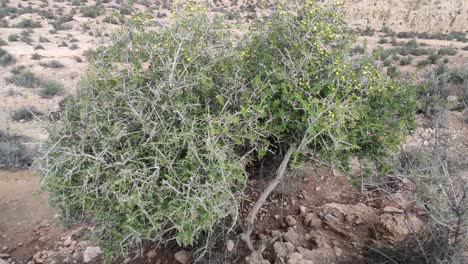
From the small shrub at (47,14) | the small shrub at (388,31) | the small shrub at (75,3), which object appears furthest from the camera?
the small shrub at (75,3)

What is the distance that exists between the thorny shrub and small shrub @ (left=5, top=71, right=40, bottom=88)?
409 inches

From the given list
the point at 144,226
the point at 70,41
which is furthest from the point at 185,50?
the point at 70,41

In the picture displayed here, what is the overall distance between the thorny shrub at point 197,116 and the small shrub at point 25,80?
10.4 m

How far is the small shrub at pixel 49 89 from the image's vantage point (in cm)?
1234

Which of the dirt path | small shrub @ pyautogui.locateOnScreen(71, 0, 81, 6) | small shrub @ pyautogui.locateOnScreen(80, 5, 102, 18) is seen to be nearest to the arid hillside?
small shrub @ pyautogui.locateOnScreen(80, 5, 102, 18)

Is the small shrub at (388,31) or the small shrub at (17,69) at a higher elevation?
the small shrub at (388,31)

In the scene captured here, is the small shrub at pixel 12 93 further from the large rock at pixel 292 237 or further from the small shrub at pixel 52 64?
the large rock at pixel 292 237

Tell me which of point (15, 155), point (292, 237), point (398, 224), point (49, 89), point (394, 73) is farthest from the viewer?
point (49, 89)

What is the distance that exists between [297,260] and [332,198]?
6.16 ft

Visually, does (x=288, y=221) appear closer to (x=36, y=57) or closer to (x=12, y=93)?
(x=12, y=93)

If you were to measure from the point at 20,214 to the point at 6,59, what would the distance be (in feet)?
34.7

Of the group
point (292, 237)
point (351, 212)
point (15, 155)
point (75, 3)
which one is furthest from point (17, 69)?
point (75, 3)

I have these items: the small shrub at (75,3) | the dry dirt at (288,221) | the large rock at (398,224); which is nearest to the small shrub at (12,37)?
the dry dirt at (288,221)

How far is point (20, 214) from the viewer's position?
6867 mm
